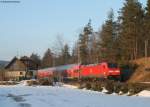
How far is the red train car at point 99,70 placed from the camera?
198ft

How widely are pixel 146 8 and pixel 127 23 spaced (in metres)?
4.83

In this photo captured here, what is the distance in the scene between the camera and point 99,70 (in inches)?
2457

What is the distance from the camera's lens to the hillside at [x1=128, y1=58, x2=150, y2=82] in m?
66.3

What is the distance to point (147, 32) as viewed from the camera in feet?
282

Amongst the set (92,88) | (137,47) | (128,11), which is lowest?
(92,88)

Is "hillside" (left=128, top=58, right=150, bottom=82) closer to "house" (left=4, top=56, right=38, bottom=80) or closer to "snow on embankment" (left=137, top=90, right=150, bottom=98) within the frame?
"snow on embankment" (left=137, top=90, right=150, bottom=98)

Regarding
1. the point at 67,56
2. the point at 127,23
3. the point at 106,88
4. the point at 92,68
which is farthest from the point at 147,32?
the point at 67,56

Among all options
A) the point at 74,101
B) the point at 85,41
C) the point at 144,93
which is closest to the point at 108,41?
the point at 85,41

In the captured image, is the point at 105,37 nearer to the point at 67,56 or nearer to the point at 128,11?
the point at 128,11

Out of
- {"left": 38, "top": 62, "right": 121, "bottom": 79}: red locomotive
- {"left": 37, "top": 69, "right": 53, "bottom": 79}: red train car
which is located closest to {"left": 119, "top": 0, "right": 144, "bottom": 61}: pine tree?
{"left": 38, "top": 62, "right": 121, "bottom": 79}: red locomotive

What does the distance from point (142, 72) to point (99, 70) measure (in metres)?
10.5

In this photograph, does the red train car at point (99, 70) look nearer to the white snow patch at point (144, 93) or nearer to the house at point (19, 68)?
the white snow patch at point (144, 93)

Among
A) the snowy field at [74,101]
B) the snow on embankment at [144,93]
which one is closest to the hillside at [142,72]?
the snow on embankment at [144,93]

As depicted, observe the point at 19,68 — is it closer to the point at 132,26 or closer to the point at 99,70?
the point at 132,26
